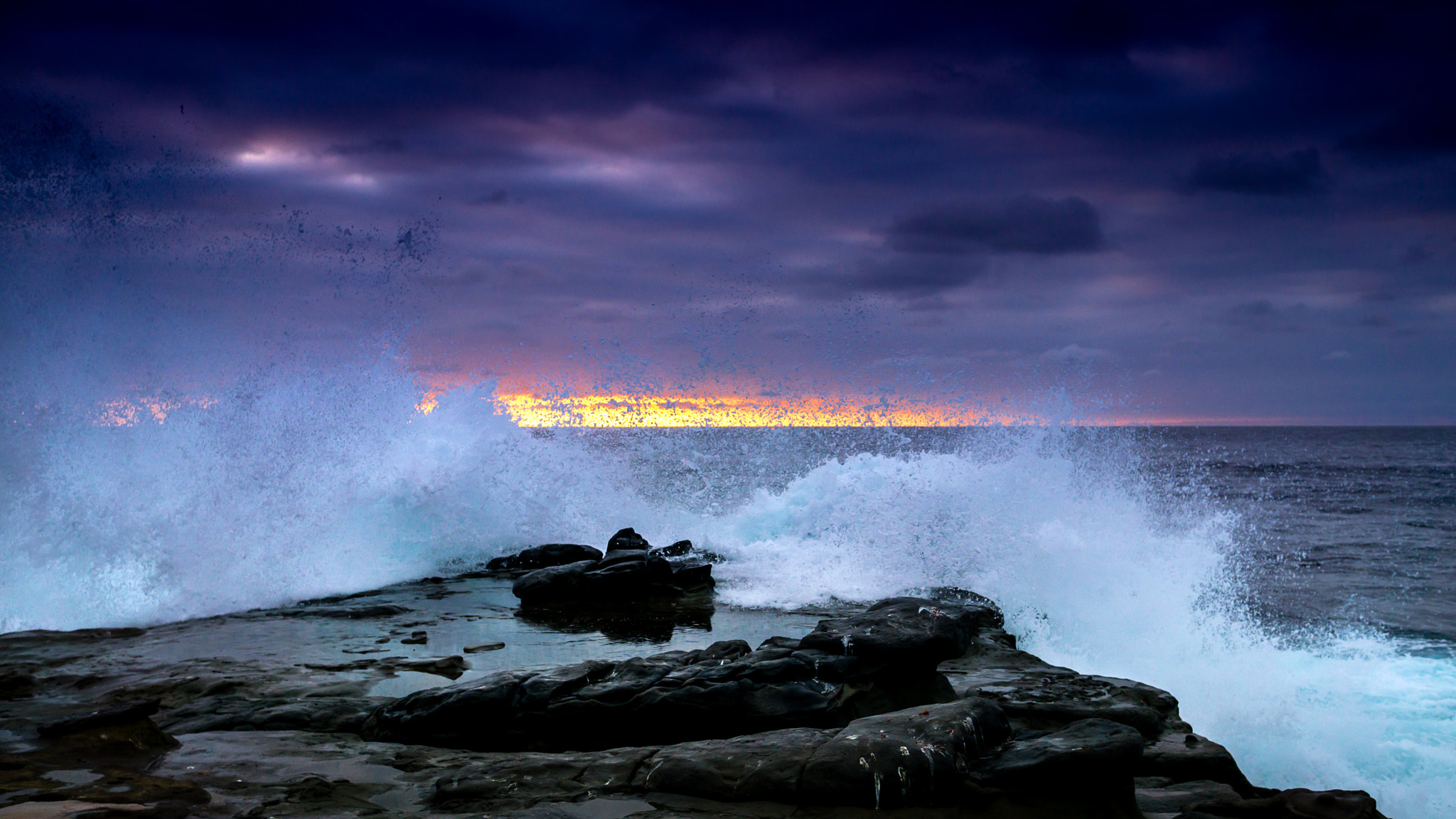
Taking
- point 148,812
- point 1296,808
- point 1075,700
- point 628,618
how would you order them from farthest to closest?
1. point 628,618
2. point 1075,700
3. point 1296,808
4. point 148,812

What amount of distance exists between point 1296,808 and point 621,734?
136 inches

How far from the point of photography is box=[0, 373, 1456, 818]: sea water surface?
8430mm

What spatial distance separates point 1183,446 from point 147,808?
85.5 metres

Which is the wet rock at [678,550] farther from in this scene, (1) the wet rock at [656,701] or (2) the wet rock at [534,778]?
(2) the wet rock at [534,778]

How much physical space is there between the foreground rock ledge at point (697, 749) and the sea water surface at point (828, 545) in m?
3.49

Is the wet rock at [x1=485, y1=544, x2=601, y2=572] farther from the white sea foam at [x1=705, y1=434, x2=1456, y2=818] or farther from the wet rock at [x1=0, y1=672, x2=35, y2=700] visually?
the wet rock at [x1=0, y1=672, x2=35, y2=700]

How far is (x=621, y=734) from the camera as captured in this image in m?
4.91

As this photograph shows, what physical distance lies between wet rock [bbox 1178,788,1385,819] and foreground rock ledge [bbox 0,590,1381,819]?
0.01 meters

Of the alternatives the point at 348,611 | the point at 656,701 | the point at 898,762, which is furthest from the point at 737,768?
the point at 348,611

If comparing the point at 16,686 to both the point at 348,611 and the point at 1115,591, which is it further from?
the point at 1115,591

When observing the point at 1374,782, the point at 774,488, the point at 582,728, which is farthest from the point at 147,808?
the point at 774,488

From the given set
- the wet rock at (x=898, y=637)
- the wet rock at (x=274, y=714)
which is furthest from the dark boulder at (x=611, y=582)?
the wet rock at (x=898, y=637)

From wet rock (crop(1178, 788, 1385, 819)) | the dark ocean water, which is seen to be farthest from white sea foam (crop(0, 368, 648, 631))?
the dark ocean water

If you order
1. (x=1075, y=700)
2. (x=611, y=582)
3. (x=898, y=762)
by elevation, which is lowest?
(x=611, y=582)
